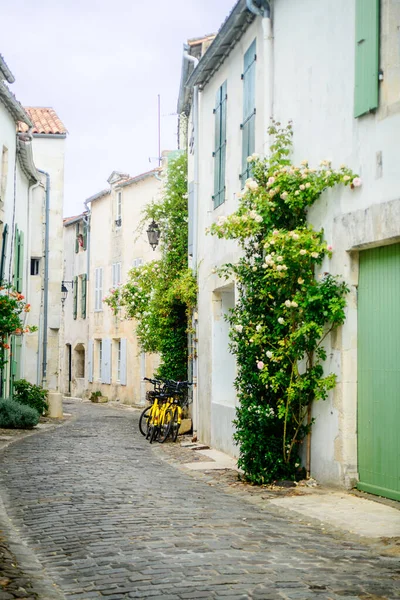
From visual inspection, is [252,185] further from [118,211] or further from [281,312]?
[118,211]

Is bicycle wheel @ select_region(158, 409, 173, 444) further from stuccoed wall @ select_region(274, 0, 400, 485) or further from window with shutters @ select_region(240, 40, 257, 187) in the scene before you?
stuccoed wall @ select_region(274, 0, 400, 485)

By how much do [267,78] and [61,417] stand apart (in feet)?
44.3

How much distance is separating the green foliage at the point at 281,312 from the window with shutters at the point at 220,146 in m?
3.60

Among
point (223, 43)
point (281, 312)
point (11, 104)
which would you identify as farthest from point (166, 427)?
point (11, 104)

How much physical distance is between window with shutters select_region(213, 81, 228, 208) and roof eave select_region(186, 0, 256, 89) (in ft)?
1.47

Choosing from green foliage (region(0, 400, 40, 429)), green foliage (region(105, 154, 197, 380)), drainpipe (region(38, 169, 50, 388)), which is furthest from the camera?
drainpipe (region(38, 169, 50, 388))

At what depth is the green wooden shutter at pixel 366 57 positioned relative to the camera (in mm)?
8109

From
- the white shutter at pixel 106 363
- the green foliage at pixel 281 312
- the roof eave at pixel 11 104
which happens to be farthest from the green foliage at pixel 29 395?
the green foliage at pixel 281 312

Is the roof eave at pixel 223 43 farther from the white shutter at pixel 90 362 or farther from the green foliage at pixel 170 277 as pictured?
the white shutter at pixel 90 362

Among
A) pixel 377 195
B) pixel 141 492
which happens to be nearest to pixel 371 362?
pixel 377 195

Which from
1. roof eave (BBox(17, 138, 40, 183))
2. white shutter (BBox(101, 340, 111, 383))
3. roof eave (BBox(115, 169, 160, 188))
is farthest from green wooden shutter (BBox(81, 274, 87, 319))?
roof eave (BBox(17, 138, 40, 183))

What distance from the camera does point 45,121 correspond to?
28.6m

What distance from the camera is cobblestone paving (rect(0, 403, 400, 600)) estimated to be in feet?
16.5

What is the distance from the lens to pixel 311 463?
9.45m
